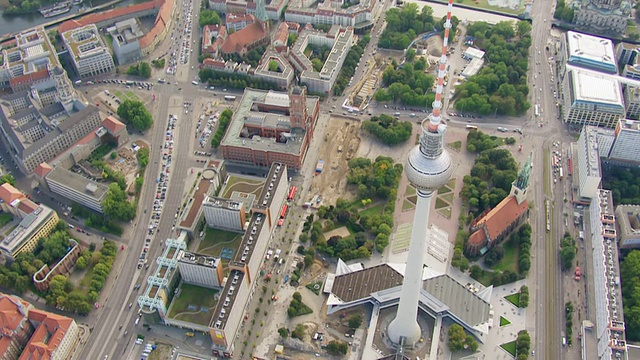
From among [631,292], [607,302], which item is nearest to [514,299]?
[607,302]

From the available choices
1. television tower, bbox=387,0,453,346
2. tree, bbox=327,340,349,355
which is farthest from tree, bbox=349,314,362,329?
television tower, bbox=387,0,453,346

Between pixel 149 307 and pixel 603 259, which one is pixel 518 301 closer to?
pixel 603 259

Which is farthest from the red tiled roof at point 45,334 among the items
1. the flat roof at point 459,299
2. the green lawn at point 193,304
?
the flat roof at point 459,299

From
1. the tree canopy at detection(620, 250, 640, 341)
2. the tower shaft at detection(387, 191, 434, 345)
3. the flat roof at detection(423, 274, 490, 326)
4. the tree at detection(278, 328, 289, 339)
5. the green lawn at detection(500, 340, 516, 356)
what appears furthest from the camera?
the flat roof at detection(423, 274, 490, 326)

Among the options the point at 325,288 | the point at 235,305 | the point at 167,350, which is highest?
the point at 325,288

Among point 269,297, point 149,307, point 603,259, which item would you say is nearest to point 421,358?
point 269,297

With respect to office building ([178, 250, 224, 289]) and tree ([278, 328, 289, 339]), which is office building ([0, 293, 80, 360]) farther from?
tree ([278, 328, 289, 339])

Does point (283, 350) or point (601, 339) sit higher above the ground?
point (601, 339)
